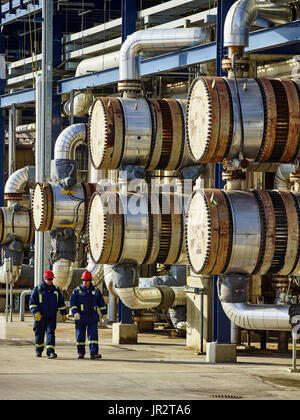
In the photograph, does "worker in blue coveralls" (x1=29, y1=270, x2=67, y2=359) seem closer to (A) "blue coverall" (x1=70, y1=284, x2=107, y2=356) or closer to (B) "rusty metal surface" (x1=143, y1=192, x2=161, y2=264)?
(A) "blue coverall" (x1=70, y1=284, x2=107, y2=356)

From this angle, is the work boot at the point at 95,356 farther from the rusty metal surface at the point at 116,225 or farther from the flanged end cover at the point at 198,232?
the flanged end cover at the point at 198,232

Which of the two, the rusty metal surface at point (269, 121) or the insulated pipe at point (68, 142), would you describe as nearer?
the rusty metal surface at point (269, 121)

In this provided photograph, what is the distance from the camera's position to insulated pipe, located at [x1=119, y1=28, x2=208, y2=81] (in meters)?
21.9

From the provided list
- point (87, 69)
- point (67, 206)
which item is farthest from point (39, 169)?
point (87, 69)

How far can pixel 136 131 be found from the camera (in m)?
21.2

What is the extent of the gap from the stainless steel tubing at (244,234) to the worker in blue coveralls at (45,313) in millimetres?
4323

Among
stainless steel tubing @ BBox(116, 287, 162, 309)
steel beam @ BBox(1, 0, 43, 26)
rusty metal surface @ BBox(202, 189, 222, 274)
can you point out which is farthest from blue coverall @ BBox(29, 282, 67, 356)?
steel beam @ BBox(1, 0, 43, 26)

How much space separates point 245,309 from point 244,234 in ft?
4.25

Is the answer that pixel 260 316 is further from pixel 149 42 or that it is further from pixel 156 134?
pixel 149 42

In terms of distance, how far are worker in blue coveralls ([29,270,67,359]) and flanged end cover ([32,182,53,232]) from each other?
5476mm

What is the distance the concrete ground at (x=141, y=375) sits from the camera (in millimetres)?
15523

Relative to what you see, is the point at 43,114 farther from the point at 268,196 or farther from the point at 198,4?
the point at 268,196

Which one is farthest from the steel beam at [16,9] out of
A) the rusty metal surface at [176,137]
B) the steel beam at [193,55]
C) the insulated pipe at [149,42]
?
the rusty metal surface at [176,137]

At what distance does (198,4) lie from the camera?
26078 millimetres
